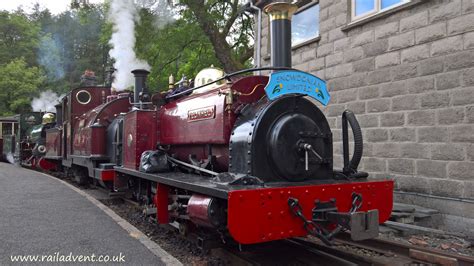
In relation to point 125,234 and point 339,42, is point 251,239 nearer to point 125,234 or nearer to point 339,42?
point 125,234

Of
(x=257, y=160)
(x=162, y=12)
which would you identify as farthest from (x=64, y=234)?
(x=162, y=12)

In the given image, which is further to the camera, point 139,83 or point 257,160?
point 139,83

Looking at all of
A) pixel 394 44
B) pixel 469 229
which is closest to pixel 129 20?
pixel 394 44

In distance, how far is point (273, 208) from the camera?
3482 millimetres

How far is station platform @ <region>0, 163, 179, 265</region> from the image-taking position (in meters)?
4.42

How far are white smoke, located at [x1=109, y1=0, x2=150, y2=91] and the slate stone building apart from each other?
544 centimetres

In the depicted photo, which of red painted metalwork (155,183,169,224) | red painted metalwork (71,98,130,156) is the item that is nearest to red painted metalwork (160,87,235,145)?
red painted metalwork (155,183,169,224)

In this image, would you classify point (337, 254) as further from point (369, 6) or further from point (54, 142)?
point (54, 142)

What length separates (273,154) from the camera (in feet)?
12.8

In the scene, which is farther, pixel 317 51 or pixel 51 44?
pixel 51 44

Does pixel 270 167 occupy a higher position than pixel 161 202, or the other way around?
pixel 270 167

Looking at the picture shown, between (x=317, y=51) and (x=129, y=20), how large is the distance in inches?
250

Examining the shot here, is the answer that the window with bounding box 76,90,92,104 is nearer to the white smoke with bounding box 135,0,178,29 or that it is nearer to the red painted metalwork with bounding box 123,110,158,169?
the red painted metalwork with bounding box 123,110,158,169

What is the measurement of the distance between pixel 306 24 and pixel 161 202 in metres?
5.35
